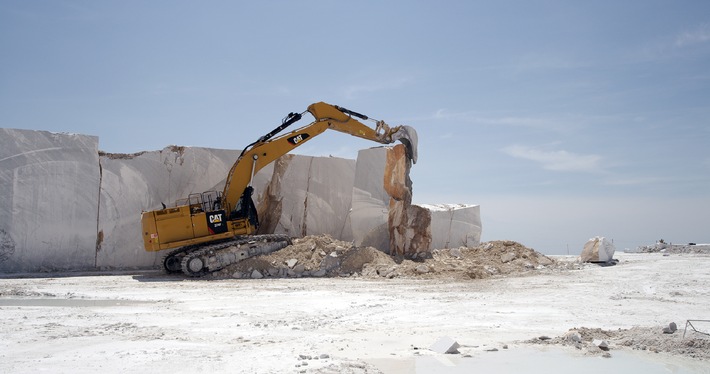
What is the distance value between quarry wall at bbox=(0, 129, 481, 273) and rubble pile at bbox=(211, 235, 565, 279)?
2.04 metres

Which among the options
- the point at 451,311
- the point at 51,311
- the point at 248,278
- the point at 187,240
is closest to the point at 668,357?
the point at 451,311

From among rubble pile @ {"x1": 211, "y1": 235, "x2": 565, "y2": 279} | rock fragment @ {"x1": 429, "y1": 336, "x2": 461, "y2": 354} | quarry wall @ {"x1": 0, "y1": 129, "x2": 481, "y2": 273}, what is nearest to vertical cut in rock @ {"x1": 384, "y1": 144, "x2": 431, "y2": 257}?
quarry wall @ {"x1": 0, "y1": 129, "x2": 481, "y2": 273}

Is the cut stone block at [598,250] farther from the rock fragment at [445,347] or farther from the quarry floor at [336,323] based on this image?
the rock fragment at [445,347]

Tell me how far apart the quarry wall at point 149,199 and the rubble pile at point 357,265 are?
6.69 feet

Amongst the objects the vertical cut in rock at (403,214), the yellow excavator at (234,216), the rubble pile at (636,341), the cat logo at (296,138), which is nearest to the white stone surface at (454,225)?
the vertical cut in rock at (403,214)

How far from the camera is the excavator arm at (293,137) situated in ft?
51.4

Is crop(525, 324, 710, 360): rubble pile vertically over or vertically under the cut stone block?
under

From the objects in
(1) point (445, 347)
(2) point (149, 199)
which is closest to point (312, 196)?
(2) point (149, 199)

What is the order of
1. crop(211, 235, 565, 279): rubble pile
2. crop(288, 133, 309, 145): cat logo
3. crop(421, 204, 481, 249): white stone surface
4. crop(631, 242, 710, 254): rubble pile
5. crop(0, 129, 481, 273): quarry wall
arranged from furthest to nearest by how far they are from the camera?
crop(631, 242, 710, 254): rubble pile, crop(421, 204, 481, 249): white stone surface, crop(288, 133, 309, 145): cat logo, crop(0, 129, 481, 273): quarry wall, crop(211, 235, 565, 279): rubble pile

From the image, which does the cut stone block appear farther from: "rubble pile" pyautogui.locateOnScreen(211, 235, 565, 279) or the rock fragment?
the rock fragment

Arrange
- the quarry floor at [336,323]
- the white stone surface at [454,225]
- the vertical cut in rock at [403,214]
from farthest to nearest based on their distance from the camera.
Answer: the white stone surface at [454,225] < the vertical cut in rock at [403,214] < the quarry floor at [336,323]

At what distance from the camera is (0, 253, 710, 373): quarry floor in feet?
17.4

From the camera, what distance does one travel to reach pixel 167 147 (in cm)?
1720

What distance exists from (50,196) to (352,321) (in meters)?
11.3
